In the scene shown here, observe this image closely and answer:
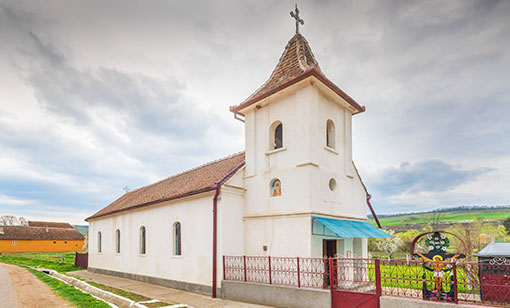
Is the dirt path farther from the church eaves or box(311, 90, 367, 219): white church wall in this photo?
the church eaves

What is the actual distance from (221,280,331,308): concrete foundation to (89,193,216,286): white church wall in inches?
56.1

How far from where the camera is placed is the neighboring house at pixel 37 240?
49366 millimetres

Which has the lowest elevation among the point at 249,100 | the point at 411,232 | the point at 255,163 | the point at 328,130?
the point at 411,232

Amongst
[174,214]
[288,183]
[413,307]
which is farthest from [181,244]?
[413,307]

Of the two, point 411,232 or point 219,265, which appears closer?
point 219,265

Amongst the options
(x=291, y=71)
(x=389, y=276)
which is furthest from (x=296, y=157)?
(x=389, y=276)

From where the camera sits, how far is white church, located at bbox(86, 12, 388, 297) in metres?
11.2

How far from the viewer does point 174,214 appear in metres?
14.6

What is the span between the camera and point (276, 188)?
39.7ft

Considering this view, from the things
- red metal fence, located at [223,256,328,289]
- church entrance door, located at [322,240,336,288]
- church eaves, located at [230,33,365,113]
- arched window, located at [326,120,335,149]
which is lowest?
red metal fence, located at [223,256,328,289]

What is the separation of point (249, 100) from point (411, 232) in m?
28.0

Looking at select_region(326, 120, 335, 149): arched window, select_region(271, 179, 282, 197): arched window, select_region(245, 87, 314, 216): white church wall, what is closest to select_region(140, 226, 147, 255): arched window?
select_region(245, 87, 314, 216): white church wall

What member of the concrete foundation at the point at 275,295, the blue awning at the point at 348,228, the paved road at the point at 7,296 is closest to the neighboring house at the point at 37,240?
the paved road at the point at 7,296

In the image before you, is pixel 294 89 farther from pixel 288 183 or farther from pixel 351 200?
pixel 351 200
